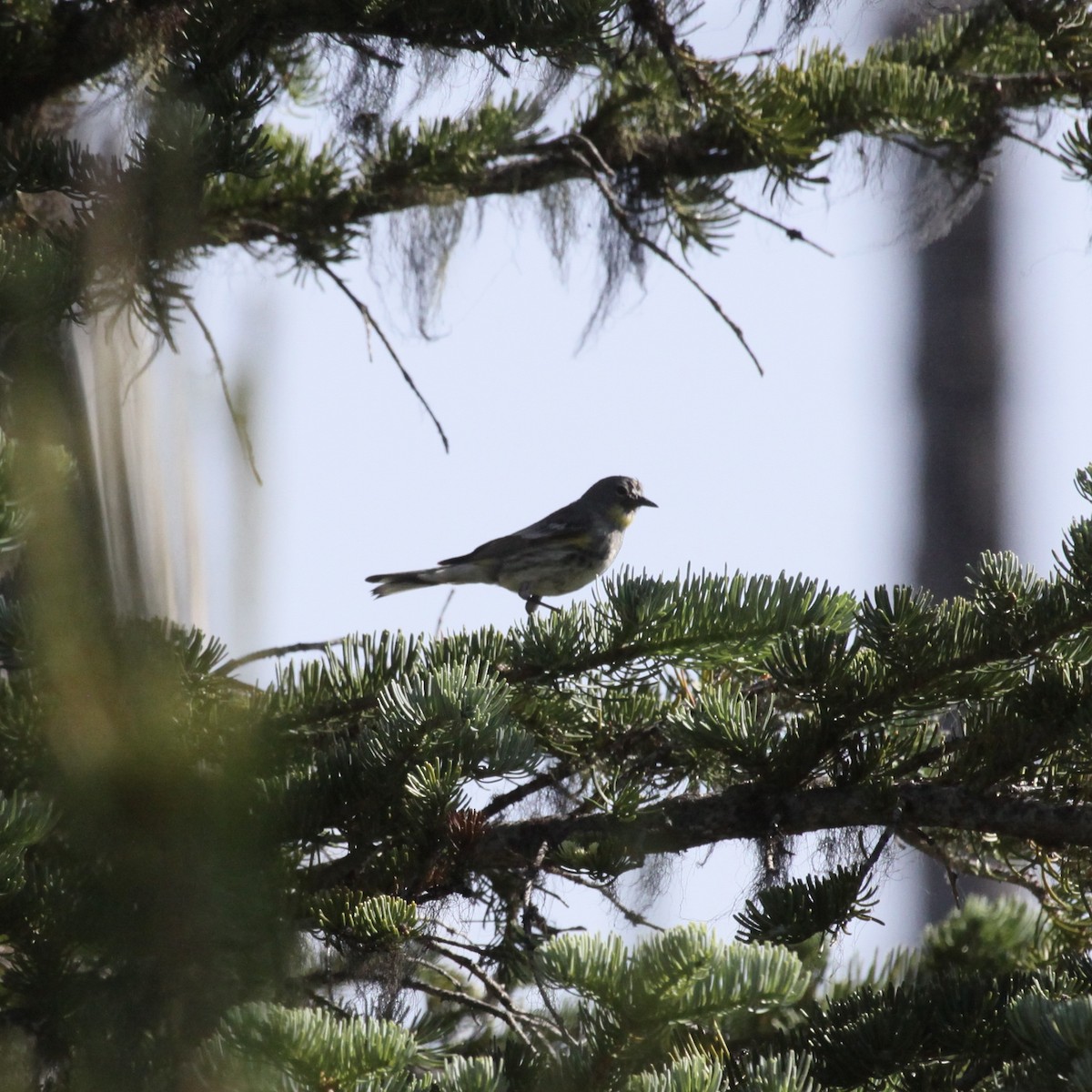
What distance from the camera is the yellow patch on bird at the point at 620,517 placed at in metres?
5.11

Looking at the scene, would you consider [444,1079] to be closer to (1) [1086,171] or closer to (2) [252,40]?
(2) [252,40]

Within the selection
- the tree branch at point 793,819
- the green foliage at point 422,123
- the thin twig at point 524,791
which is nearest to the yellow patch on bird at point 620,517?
the green foliage at point 422,123

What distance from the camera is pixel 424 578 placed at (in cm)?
464

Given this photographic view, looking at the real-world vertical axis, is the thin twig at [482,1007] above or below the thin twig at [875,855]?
below

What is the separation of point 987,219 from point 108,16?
8499 mm

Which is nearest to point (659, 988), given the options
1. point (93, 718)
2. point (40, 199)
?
point (93, 718)

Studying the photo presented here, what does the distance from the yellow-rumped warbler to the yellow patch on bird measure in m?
0.24

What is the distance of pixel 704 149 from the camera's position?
3.05m

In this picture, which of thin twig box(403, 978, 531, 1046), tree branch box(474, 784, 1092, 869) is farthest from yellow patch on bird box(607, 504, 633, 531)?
thin twig box(403, 978, 531, 1046)

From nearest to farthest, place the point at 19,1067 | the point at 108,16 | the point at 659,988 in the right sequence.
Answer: the point at 659,988 → the point at 19,1067 → the point at 108,16

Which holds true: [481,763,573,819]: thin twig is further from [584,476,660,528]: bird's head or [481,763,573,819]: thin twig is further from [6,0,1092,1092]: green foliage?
[584,476,660,528]: bird's head

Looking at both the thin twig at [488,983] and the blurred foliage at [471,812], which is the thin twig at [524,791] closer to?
the blurred foliage at [471,812]

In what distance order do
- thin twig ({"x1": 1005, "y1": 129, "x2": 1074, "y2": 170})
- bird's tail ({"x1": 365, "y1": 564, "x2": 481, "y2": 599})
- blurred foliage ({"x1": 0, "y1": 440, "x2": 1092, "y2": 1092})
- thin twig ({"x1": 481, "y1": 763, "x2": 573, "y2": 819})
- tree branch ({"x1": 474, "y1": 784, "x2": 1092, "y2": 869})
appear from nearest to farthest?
blurred foliage ({"x1": 0, "y1": 440, "x2": 1092, "y2": 1092})
tree branch ({"x1": 474, "y1": 784, "x2": 1092, "y2": 869})
thin twig ({"x1": 481, "y1": 763, "x2": 573, "y2": 819})
thin twig ({"x1": 1005, "y1": 129, "x2": 1074, "y2": 170})
bird's tail ({"x1": 365, "y1": 564, "x2": 481, "y2": 599})

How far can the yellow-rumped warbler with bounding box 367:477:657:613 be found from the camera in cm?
458
